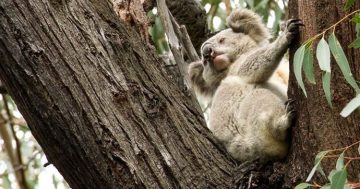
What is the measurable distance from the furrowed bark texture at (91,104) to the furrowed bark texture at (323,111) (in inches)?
11.0

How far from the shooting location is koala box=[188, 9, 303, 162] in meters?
2.53

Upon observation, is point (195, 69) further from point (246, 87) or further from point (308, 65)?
point (308, 65)

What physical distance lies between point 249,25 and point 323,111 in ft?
5.35

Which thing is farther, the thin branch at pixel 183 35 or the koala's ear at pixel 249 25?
the koala's ear at pixel 249 25

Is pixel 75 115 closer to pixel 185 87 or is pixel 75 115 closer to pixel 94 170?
pixel 94 170

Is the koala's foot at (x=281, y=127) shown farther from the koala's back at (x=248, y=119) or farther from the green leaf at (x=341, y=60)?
the green leaf at (x=341, y=60)

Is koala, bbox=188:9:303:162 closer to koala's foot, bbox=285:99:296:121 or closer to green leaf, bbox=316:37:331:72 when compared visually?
koala's foot, bbox=285:99:296:121

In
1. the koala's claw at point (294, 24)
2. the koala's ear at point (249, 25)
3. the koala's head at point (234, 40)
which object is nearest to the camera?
the koala's claw at point (294, 24)

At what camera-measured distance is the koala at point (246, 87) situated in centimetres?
253

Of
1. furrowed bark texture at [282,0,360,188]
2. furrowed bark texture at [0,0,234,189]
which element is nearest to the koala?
furrowed bark texture at [282,0,360,188]

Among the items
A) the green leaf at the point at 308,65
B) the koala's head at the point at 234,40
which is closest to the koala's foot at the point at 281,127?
the green leaf at the point at 308,65

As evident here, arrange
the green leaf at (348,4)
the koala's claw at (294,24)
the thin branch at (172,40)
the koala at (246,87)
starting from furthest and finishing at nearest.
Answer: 1. the thin branch at (172,40)
2. the koala at (246,87)
3. the koala's claw at (294,24)
4. the green leaf at (348,4)

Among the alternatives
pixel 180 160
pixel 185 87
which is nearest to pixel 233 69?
pixel 185 87

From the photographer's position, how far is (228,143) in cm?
276
